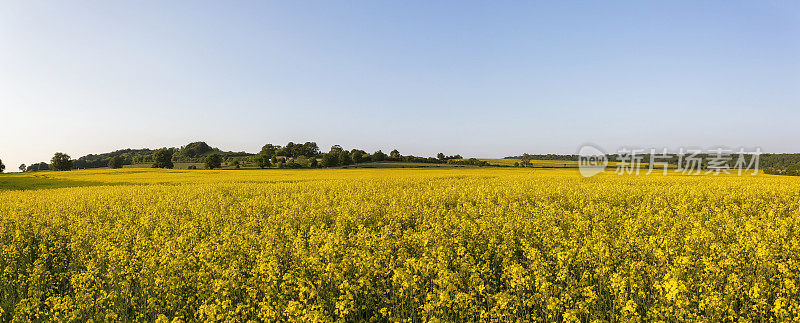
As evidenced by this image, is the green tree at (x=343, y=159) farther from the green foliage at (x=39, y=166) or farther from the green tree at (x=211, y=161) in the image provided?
the green foliage at (x=39, y=166)

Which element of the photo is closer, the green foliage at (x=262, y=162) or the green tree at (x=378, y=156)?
the green foliage at (x=262, y=162)

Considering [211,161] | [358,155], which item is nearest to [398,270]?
[358,155]

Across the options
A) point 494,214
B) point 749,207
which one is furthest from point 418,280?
point 749,207

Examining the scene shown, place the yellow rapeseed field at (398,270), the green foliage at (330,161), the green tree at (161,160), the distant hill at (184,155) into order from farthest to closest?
→ the distant hill at (184,155), the green tree at (161,160), the green foliage at (330,161), the yellow rapeseed field at (398,270)

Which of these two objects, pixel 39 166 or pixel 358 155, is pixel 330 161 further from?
pixel 39 166

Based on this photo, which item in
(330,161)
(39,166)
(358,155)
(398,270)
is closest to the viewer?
(398,270)

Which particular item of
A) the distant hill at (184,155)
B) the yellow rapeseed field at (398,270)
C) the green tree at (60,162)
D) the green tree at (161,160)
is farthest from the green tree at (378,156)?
the green tree at (60,162)

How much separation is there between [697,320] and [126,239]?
13098mm

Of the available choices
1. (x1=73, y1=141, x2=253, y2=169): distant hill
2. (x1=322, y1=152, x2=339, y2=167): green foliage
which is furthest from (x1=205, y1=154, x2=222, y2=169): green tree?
(x1=73, y1=141, x2=253, y2=169): distant hill

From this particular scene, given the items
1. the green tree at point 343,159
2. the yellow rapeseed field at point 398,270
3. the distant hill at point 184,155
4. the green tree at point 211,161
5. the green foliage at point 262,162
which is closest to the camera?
the yellow rapeseed field at point 398,270

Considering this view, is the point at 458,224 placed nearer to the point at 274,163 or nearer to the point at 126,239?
the point at 126,239

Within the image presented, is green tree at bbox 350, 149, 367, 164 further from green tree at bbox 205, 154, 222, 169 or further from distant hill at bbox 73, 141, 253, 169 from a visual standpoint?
distant hill at bbox 73, 141, 253, 169

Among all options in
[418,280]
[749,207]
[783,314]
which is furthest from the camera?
[749,207]

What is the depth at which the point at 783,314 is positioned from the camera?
498cm
